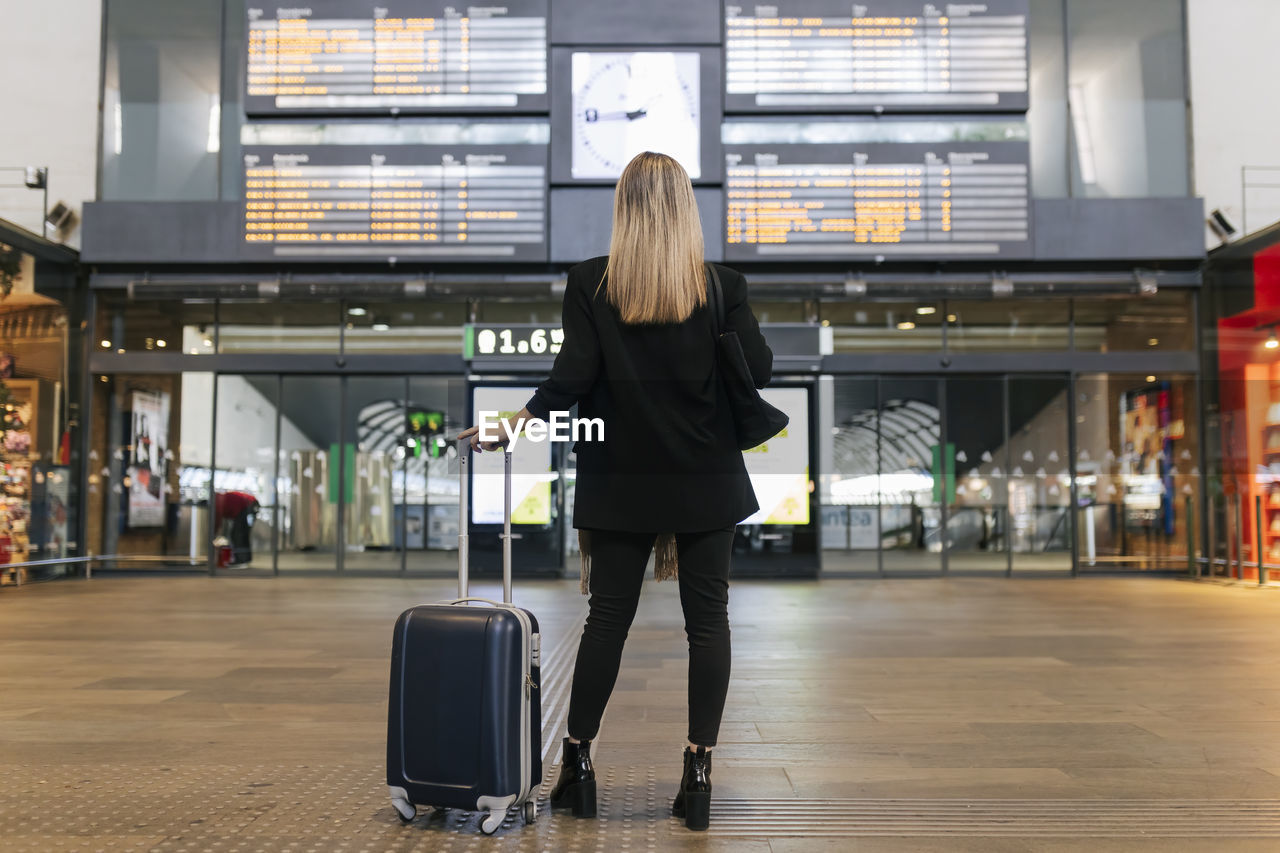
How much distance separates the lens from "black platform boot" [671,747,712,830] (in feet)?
7.80

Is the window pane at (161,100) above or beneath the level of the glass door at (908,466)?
above

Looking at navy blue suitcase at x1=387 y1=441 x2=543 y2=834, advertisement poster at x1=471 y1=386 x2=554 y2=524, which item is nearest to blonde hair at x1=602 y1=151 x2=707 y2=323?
navy blue suitcase at x1=387 y1=441 x2=543 y2=834

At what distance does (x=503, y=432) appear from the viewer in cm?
249

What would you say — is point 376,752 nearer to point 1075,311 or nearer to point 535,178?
point 535,178

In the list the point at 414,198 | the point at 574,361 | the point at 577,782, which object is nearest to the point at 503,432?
the point at 574,361

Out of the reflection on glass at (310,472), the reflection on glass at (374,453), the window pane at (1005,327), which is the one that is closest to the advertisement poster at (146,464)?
the reflection on glass at (310,472)

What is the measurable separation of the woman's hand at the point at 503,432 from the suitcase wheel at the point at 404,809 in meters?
0.87

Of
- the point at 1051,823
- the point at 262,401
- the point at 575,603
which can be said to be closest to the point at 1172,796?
the point at 1051,823

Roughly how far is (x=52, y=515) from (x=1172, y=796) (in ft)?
35.7

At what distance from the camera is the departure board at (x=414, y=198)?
10156 mm

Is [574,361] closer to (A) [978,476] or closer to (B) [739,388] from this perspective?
(B) [739,388]

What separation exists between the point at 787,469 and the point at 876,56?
4.43 metres

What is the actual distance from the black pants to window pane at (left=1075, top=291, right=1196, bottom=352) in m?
10.2

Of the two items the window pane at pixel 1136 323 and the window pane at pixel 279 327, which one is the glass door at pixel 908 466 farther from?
the window pane at pixel 279 327
